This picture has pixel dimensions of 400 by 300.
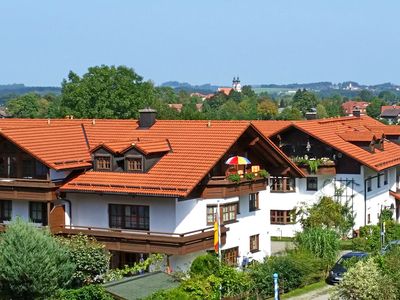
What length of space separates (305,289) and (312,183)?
57.8 feet

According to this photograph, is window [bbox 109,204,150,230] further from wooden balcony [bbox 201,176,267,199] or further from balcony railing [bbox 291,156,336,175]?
balcony railing [bbox 291,156,336,175]

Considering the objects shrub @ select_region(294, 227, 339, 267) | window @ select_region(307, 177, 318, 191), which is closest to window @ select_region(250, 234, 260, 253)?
shrub @ select_region(294, 227, 339, 267)

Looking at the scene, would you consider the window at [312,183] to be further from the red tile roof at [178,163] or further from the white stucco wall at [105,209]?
the white stucco wall at [105,209]

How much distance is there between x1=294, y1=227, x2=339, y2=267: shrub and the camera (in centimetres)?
3816

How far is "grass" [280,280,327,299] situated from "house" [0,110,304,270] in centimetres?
Result: 431

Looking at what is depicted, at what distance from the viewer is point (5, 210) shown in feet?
130

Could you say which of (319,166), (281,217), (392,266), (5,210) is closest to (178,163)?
(5,210)

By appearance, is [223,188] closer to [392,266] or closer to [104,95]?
[392,266]

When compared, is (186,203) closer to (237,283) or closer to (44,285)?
(237,283)

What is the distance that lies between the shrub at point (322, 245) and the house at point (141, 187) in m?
3.14

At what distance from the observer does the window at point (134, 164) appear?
1454 inches

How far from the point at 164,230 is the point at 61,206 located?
5.17m

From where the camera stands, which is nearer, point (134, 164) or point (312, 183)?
point (134, 164)

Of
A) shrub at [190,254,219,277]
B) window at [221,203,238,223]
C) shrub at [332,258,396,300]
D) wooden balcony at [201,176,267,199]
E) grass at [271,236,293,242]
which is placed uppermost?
wooden balcony at [201,176,267,199]
